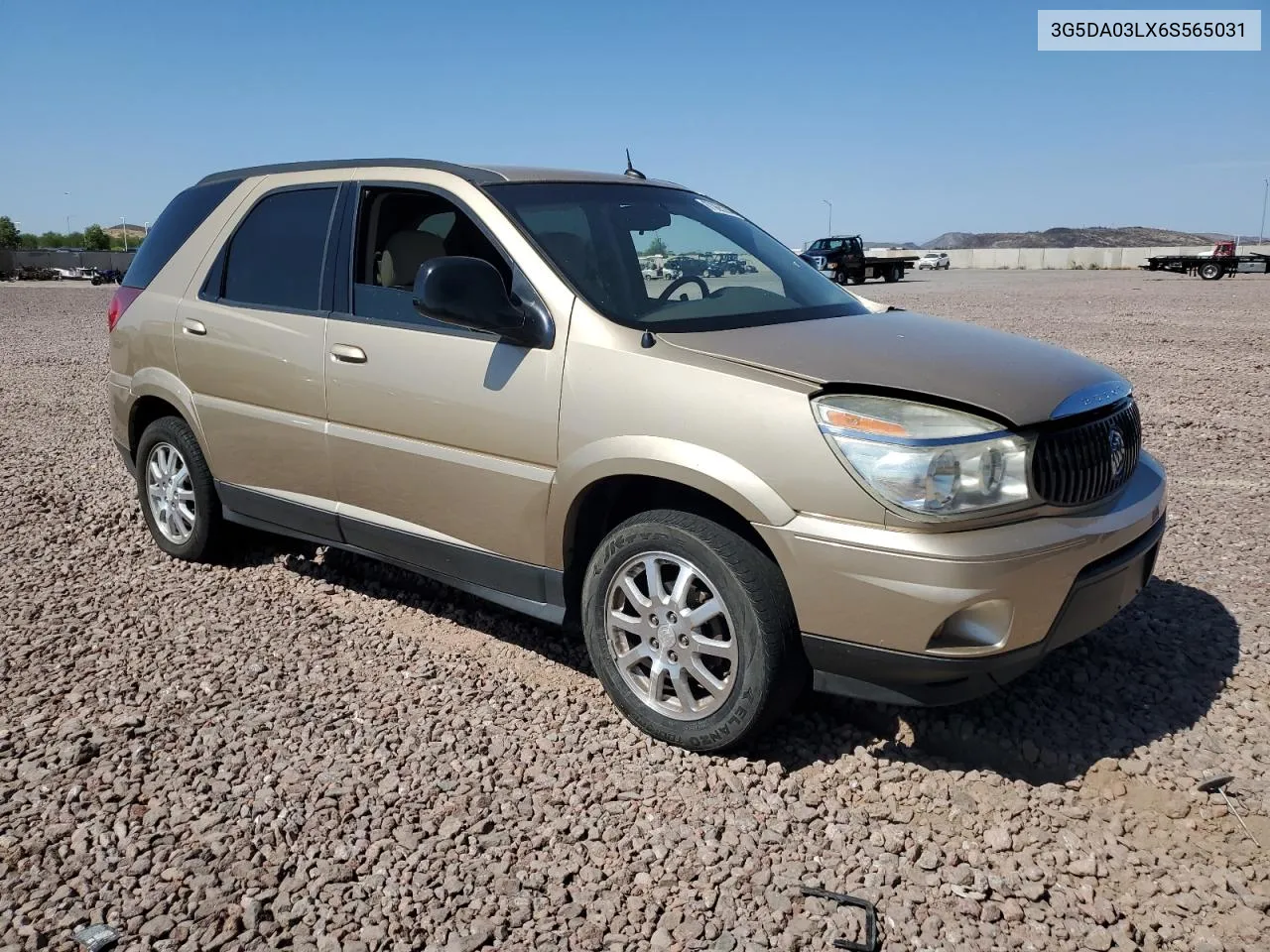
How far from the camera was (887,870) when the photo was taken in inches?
113

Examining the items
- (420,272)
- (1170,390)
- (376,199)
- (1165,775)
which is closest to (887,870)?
(1165,775)

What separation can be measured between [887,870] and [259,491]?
3.32 metres

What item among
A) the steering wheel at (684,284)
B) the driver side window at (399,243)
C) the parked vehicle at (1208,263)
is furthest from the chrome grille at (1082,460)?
the parked vehicle at (1208,263)

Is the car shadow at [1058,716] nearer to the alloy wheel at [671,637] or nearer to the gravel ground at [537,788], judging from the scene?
the gravel ground at [537,788]

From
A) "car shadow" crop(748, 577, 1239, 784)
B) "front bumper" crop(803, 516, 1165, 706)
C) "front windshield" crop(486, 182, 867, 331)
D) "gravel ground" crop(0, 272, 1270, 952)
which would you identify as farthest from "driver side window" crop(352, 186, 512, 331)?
"car shadow" crop(748, 577, 1239, 784)

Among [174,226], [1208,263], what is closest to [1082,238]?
[1208,263]

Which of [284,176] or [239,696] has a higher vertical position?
[284,176]

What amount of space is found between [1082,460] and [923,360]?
58 centimetres

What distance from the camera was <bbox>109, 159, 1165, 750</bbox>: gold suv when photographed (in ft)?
9.81

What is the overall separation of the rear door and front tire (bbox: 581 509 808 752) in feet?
5.21

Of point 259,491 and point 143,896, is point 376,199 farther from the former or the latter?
point 143,896

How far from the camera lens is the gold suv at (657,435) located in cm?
299

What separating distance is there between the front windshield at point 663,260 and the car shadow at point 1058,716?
152cm

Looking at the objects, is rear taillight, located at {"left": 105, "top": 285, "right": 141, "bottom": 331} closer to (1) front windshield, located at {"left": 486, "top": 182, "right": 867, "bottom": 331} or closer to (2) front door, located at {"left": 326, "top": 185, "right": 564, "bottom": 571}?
(2) front door, located at {"left": 326, "top": 185, "right": 564, "bottom": 571}
